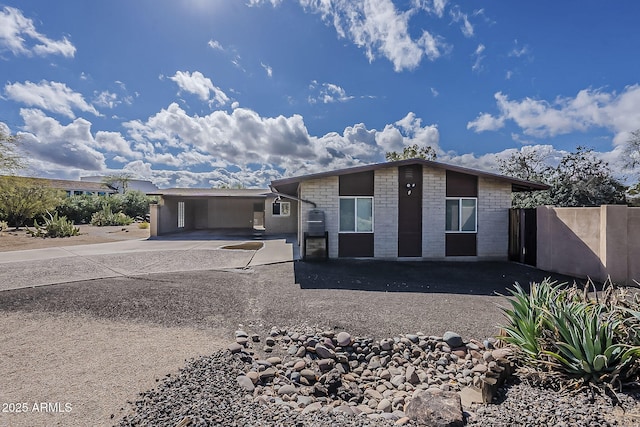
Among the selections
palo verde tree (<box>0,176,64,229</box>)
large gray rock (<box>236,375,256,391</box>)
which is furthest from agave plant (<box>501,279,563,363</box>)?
palo verde tree (<box>0,176,64,229</box>)

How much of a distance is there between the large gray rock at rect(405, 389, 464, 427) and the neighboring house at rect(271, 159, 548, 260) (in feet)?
24.6

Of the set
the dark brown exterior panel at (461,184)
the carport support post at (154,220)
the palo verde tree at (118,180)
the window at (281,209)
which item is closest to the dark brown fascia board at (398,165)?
the dark brown exterior panel at (461,184)

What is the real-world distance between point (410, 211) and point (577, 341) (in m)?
7.72

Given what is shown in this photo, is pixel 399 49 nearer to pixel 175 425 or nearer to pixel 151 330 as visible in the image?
pixel 151 330

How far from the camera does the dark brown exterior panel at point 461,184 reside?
10.5 metres

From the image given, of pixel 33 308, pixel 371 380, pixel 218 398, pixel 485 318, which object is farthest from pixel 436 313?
pixel 33 308

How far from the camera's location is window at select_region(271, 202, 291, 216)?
744 inches

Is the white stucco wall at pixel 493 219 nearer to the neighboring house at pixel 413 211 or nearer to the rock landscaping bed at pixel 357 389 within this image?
the neighboring house at pixel 413 211

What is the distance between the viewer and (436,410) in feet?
8.67

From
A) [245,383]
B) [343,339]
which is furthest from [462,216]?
[245,383]

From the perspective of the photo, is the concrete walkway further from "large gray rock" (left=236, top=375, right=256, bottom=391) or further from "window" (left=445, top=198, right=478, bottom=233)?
"window" (left=445, top=198, right=478, bottom=233)

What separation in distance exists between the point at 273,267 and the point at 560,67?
1225cm

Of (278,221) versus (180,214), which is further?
(180,214)

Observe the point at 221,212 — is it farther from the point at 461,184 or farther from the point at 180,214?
the point at 461,184
